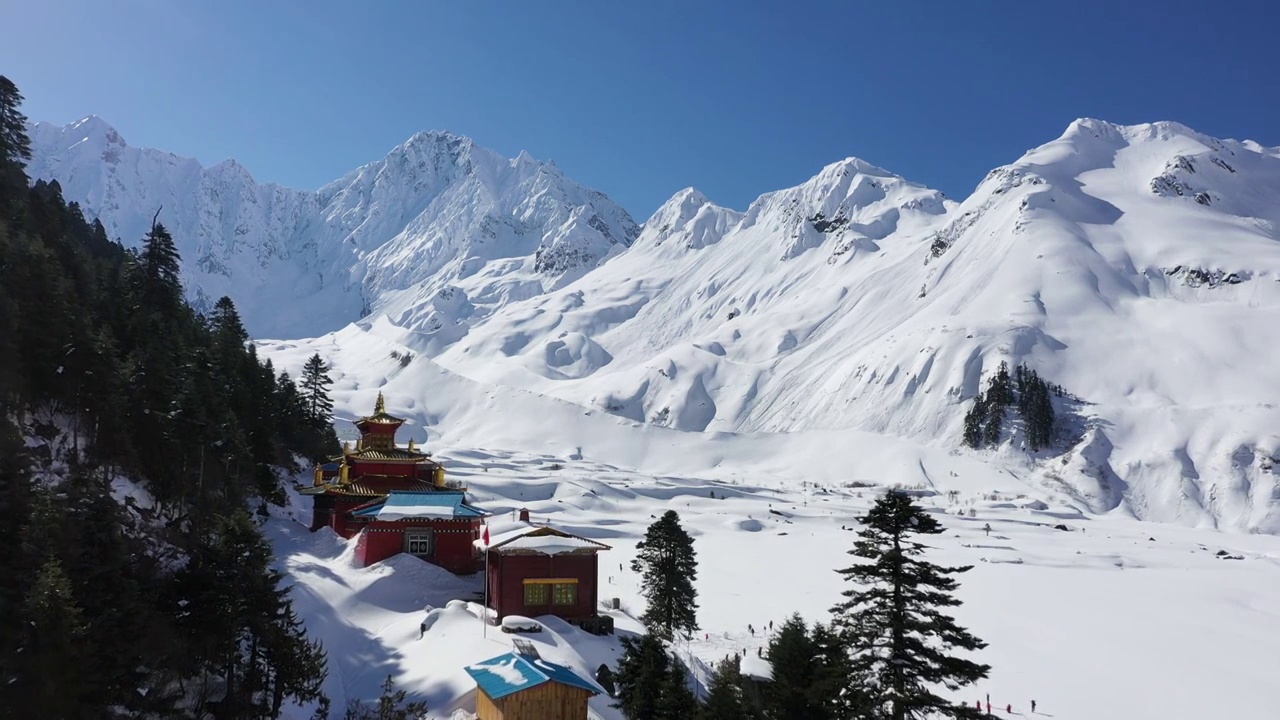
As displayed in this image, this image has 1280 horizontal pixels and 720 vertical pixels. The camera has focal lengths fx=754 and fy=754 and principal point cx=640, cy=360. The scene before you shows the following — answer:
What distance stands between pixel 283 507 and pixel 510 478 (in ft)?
203

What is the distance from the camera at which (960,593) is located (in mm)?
A: 60219

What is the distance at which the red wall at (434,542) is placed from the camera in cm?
4031

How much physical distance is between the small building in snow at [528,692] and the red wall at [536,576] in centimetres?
985

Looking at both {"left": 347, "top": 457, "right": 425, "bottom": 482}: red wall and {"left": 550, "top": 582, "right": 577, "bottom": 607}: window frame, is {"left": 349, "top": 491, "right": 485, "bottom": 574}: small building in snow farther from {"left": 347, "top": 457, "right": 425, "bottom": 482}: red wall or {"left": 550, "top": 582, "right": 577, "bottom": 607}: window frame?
{"left": 347, "top": 457, "right": 425, "bottom": 482}: red wall

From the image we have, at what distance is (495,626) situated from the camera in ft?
104

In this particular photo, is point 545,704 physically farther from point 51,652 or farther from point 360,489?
point 360,489

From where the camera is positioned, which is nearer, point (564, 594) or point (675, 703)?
point (675, 703)

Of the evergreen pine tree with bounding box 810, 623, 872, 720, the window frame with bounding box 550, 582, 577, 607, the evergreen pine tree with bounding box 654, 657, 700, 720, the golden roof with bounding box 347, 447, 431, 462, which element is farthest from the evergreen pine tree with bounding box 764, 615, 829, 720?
the golden roof with bounding box 347, 447, 431, 462

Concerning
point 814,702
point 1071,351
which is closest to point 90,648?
point 814,702

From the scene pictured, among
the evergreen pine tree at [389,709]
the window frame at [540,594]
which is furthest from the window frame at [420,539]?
the evergreen pine tree at [389,709]

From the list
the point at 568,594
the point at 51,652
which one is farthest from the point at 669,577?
the point at 51,652

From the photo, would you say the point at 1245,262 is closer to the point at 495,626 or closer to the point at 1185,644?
the point at 1185,644

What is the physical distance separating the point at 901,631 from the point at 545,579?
20.4m

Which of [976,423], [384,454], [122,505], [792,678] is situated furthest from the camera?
[976,423]
